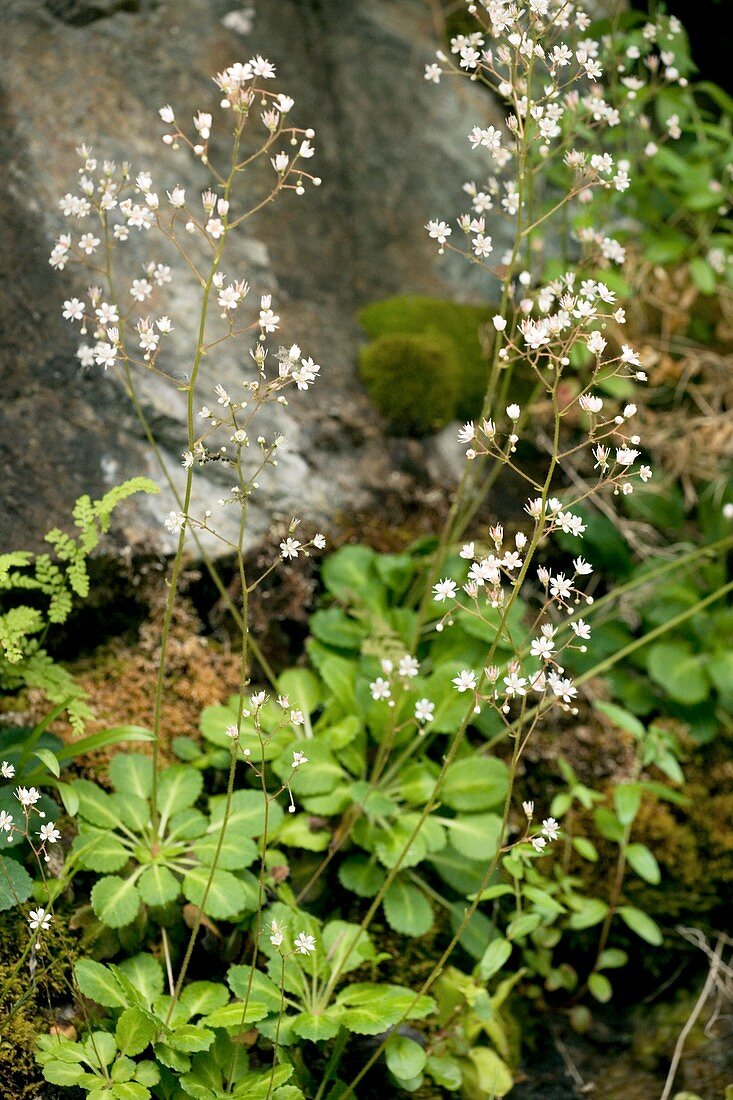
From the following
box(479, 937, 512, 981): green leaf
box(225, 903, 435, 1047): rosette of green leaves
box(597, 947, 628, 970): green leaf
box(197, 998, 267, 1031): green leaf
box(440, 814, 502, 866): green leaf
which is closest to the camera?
box(197, 998, 267, 1031): green leaf

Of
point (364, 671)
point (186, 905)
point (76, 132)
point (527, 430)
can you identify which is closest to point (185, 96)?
point (76, 132)

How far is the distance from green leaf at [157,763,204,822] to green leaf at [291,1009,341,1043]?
62cm

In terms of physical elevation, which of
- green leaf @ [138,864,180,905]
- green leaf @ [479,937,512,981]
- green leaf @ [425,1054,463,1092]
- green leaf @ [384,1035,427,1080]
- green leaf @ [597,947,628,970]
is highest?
green leaf @ [138,864,180,905]

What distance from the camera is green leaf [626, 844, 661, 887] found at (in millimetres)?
2945

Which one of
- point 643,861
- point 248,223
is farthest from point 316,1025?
point 248,223

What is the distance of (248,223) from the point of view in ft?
12.6

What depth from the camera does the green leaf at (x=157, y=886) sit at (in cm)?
234

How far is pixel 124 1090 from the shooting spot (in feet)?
6.53

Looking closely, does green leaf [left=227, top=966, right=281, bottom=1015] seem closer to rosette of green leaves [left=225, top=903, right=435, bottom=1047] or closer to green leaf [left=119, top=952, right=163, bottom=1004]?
rosette of green leaves [left=225, top=903, right=435, bottom=1047]

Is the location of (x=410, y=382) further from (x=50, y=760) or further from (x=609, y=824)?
(x=50, y=760)

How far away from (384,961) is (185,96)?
121 inches

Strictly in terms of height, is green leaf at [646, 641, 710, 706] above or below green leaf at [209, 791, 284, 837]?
below

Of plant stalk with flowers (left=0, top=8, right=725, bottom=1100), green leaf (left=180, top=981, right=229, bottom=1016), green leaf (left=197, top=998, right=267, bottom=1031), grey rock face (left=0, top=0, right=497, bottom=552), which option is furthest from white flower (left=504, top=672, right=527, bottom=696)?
grey rock face (left=0, top=0, right=497, bottom=552)

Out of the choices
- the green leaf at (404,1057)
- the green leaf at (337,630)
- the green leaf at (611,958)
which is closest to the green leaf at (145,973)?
the green leaf at (404,1057)
